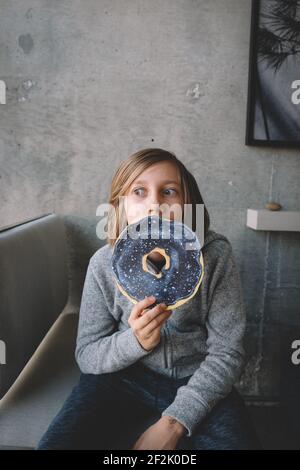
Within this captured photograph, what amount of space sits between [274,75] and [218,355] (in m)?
1.31

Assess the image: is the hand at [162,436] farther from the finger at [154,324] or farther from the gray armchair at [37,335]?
the gray armchair at [37,335]

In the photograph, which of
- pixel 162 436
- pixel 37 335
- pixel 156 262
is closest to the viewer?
pixel 162 436

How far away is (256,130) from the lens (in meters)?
1.79

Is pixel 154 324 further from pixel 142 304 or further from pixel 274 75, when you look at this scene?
pixel 274 75

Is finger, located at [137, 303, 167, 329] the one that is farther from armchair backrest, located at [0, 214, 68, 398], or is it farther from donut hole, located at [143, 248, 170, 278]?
armchair backrest, located at [0, 214, 68, 398]

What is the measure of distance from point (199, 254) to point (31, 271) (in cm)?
59

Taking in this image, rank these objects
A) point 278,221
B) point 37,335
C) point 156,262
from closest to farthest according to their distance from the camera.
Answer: point 156,262 < point 37,335 < point 278,221

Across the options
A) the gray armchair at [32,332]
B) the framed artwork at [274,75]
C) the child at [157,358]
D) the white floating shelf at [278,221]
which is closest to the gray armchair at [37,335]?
the gray armchair at [32,332]

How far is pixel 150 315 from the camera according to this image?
90 cm

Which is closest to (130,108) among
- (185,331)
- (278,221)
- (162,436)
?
(278,221)

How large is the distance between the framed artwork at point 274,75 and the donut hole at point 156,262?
103cm

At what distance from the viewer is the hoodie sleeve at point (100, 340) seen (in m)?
0.97
